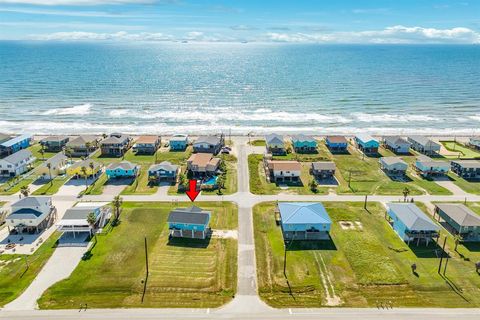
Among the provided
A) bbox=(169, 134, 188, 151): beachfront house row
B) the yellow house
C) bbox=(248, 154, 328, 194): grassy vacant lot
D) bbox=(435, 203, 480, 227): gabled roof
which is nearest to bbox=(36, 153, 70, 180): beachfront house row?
the yellow house

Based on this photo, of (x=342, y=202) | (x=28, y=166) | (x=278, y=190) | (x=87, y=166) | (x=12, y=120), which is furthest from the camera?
(x=12, y=120)

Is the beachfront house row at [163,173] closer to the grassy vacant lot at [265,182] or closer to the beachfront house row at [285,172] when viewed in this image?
the grassy vacant lot at [265,182]

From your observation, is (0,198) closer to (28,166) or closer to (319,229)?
(28,166)

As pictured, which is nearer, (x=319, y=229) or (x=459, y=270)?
(x=459, y=270)

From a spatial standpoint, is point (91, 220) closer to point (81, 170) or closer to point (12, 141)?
point (81, 170)

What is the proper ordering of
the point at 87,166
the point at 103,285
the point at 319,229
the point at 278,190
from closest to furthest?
the point at 103,285, the point at 319,229, the point at 278,190, the point at 87,166

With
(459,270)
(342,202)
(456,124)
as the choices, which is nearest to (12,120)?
(342,202)

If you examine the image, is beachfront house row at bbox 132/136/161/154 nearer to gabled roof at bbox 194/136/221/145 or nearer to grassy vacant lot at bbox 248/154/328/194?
gabled roof at bbox 194/136/221/145
